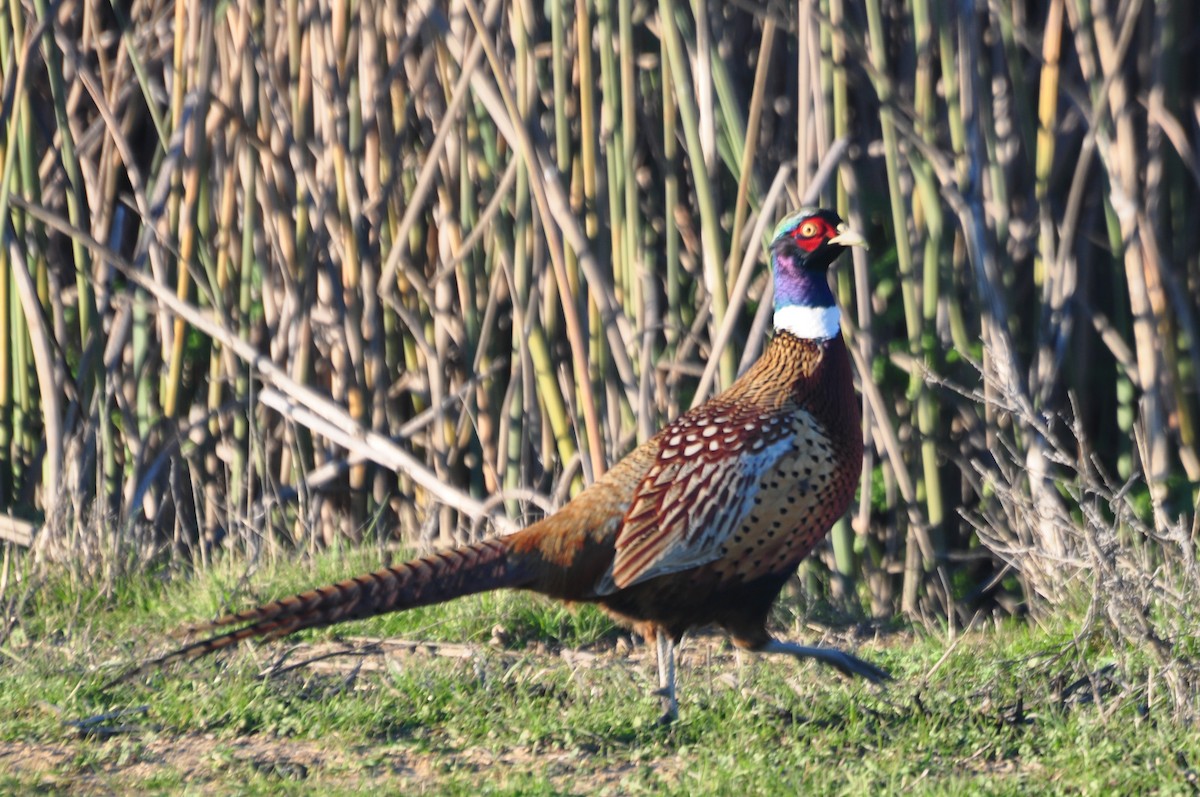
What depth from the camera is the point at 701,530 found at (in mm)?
3346

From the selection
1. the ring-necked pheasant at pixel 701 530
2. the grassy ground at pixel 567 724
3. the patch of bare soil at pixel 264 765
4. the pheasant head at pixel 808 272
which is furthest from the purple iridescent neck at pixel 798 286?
the patch of bare soil at pixel 264 765

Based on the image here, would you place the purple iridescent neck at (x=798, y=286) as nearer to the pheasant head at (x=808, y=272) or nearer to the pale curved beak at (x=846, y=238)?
the pheasant head at (x=808, y=272)

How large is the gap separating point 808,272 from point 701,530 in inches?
29.9

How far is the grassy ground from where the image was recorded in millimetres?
2770

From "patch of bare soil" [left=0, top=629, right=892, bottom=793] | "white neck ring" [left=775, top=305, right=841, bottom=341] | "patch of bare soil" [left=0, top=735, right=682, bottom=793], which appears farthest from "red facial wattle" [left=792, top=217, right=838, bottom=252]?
"patch of bare soil" [left=0, top=735, right=682, bottom=793]

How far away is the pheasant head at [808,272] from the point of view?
12.0ft

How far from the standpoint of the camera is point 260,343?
521 cm

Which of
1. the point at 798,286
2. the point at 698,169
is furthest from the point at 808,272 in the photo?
the point at 698,169

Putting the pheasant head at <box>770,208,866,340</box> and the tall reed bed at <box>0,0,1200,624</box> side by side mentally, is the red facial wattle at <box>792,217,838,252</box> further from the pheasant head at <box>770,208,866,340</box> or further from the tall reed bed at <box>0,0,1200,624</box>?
the tall reed bed at <box>0,0,1200,624</box>

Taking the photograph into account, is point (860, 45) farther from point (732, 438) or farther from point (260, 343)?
point (260, 343)

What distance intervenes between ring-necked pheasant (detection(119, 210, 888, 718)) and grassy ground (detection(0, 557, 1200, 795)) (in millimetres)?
162

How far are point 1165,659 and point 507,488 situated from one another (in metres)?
2.30

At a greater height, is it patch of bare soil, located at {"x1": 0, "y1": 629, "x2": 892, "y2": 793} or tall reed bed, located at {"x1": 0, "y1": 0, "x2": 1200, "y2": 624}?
tall reed bed, located at {"x1": 0, "y1": 0, "x2": 1200, "y2": 624}

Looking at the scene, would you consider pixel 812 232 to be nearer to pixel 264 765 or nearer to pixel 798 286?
pixel 798 286
